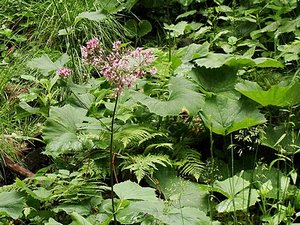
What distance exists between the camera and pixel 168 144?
8.05 feet

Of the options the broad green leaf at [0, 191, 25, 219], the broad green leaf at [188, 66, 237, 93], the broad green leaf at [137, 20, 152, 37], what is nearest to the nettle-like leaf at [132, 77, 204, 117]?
the broad green leaf at [188, 66, 237, 93]

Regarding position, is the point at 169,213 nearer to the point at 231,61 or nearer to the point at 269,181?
the point at 269,181

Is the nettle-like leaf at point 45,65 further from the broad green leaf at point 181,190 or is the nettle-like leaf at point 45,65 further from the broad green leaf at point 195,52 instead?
the broad green leaf at point 181,190

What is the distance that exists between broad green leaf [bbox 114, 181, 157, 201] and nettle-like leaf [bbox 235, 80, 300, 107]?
73 centimetres

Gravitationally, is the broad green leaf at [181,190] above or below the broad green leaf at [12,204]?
below

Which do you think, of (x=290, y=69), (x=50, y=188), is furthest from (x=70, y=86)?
(x=290, y=69)

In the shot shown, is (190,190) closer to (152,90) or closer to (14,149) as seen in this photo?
(152,90)

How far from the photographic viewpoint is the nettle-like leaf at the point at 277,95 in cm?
240

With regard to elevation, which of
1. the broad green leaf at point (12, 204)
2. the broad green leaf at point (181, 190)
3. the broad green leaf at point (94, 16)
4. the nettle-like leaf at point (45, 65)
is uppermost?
the broad green leaf at point (94, 16)

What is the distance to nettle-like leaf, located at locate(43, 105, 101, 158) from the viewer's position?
7.41 ft

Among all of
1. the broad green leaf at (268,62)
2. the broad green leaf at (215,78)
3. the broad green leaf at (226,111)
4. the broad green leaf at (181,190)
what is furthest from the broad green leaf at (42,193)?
the broad green leaf at (268,62)

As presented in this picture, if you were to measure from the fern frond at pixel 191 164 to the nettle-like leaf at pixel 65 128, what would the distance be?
0.41 metres

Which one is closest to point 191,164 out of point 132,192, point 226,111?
point 226,111

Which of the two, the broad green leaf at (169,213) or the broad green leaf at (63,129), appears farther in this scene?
the broad green leaf at (63,129)
